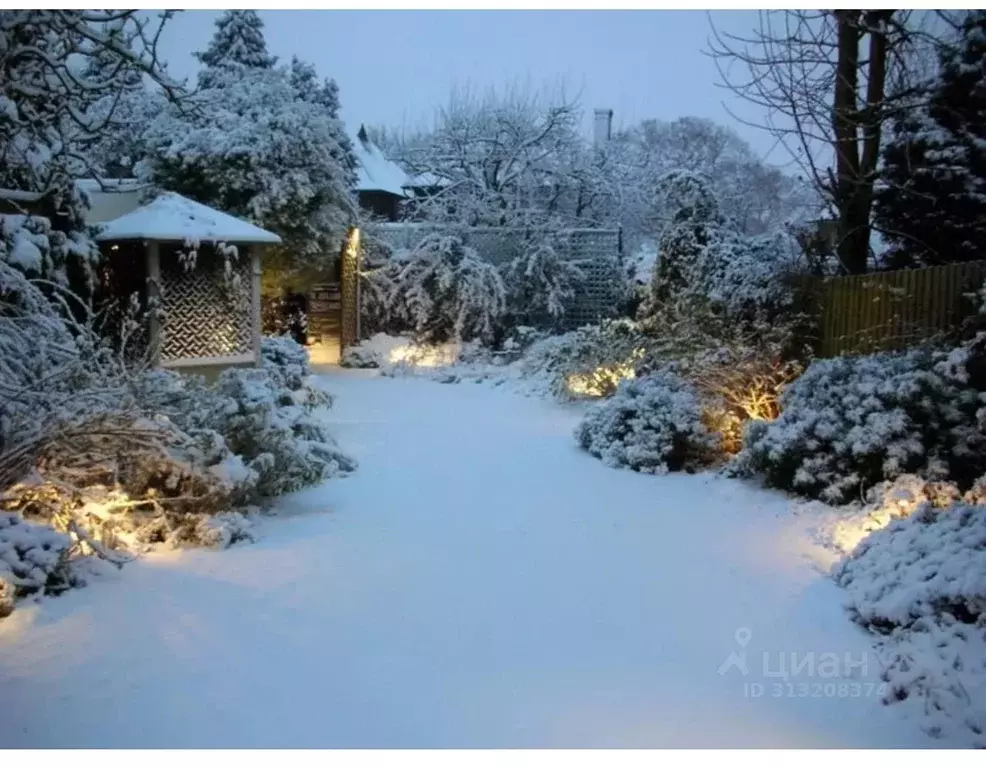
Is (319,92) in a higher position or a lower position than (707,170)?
higher

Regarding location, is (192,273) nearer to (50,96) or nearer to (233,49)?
(50,96)

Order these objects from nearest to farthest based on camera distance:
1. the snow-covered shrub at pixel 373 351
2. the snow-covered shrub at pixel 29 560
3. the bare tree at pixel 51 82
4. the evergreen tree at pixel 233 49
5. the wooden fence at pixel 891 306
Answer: the snow-covered shrub at pixel 29 560
the bare tree at pixel 51 82
the wooden fence at pixel 891 306
the evergreen tree at pixel 233 49
the snow-covered shrub at pixel 373 351

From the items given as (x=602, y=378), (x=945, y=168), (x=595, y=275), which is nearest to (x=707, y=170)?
(x=595, y=275)

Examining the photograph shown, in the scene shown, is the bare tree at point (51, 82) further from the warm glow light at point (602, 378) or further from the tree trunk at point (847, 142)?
the warm glow light at point (602, 378)

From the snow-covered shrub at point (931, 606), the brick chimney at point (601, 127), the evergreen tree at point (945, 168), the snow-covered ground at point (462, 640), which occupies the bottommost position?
the snow-covered ground at point (462, 640)

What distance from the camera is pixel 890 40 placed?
21.6 ft

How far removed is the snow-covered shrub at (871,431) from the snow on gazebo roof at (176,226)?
17.9 ft

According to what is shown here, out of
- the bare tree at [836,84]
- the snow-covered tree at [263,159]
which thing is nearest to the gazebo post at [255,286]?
the snow-covered tree at [263,159]

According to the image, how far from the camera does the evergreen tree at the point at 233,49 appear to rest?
11.9 m

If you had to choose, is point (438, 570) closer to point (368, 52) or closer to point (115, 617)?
point (115, 617)

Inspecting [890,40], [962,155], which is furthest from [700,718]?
[890,40]

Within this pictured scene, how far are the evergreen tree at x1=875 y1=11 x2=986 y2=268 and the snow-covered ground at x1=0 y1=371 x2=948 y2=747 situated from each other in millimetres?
3328

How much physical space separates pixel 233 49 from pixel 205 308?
5.69m

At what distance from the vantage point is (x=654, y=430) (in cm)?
604
